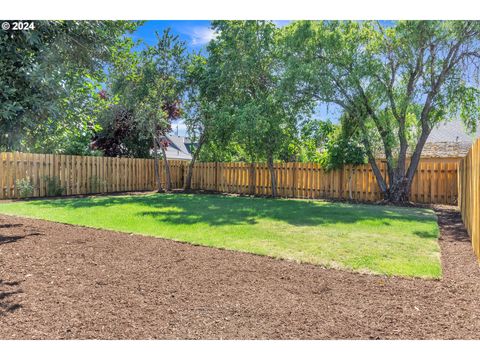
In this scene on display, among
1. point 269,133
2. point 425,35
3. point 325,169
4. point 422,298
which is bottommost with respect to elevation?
point 422,298

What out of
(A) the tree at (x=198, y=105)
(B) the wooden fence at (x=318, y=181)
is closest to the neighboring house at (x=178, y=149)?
(A) the tree at (x=198, y=105)

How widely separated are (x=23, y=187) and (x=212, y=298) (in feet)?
35.8

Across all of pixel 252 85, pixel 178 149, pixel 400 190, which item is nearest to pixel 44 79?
pixel 400 190

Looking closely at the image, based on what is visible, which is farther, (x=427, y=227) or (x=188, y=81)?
(x=188, y=81)

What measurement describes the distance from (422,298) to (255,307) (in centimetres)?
153

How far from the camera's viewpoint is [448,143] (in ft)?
61.7

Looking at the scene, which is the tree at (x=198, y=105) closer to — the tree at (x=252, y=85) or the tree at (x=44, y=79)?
the tree at (x=252, y=85)

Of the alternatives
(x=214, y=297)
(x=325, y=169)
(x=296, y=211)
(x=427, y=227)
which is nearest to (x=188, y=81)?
(x=325, y=169)

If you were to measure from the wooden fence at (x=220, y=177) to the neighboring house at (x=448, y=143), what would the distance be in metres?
4.32

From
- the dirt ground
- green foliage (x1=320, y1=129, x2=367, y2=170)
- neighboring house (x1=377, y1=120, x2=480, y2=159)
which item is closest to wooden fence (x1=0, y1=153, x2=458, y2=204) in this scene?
green foliage (x1=320, y1=129, x2=367, y2=170)

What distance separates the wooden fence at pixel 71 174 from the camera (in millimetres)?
11828

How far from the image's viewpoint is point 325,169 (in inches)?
543
